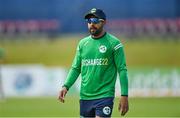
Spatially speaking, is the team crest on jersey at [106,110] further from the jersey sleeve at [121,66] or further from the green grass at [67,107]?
the green grass at [67,107]

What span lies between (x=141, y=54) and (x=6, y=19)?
7.18 meters

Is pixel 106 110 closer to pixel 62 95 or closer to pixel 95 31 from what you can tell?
pixel 62 95

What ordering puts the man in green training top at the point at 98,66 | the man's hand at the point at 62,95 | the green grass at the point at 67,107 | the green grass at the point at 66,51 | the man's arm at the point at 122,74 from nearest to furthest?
the man's arm at the point at 122,74
the man in green training top at the point at 98,66
the man's hand at the point at 62,95
the green grass at the point at 67,107
the green grass at the point at 66,51

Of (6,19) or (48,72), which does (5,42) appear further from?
(48,72)

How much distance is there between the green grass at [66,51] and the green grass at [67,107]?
773cm

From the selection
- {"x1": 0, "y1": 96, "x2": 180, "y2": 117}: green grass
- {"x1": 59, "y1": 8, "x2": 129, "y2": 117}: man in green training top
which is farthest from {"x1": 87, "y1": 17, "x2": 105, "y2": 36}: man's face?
{"x1": 0, "y1": 96, "x2": 180, "y2": 117}: green grass

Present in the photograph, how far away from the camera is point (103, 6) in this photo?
1391 inches

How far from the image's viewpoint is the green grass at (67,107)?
66.4 feet

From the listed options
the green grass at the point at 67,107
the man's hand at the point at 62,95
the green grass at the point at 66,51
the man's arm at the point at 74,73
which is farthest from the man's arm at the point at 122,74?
the green grass at the point at 66,51

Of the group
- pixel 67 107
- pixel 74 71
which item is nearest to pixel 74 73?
pixel 74 71

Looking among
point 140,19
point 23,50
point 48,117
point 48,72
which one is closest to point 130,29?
point 140,19

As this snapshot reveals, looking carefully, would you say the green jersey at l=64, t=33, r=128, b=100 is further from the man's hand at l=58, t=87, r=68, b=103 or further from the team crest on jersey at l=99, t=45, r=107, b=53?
the man's hand at l=58, t=87, r=68, b=103

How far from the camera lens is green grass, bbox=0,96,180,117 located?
66.4ft

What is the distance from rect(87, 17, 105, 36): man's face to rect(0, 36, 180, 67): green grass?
2450 cm
